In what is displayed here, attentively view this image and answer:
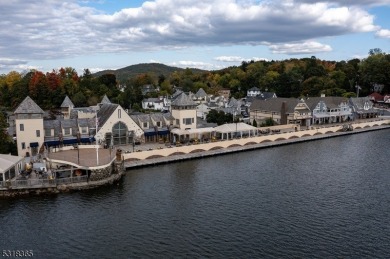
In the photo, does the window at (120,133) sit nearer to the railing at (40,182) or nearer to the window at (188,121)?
the window at (188,121)

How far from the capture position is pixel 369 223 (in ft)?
96.0

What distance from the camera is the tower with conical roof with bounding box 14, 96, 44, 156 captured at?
48.7 metres

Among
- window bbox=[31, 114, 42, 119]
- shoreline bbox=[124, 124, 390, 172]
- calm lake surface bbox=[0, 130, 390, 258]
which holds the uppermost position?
window bbox=[31, 114, 42, 119]

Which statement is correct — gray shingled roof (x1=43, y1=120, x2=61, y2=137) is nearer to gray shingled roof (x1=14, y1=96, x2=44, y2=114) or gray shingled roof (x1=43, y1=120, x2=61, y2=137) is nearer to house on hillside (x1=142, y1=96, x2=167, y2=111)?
gray shingled roof (x1=14, y1=96, x2=44, y2=114)

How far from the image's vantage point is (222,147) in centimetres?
5631

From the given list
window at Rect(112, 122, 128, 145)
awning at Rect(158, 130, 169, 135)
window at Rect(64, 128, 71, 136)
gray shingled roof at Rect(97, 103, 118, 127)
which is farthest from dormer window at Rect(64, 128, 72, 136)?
awning at Rect(158, 130, 169, 135)

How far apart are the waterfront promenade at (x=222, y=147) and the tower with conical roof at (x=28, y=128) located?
13.0 meters

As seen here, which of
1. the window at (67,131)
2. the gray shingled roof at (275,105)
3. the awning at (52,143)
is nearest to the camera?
the awning at (52,143)

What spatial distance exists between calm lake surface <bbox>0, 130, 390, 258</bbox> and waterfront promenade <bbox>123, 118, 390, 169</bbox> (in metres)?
2.63

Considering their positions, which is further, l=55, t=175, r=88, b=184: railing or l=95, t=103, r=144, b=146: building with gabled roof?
l=95, t=103, r=144, b=146: building with gabled roof

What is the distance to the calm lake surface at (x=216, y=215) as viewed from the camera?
25.5 m

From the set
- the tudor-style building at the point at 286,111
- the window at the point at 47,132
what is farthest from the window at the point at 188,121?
the tudor-style building at the point at 286,111

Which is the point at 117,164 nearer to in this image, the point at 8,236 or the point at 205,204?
the point at 205,204

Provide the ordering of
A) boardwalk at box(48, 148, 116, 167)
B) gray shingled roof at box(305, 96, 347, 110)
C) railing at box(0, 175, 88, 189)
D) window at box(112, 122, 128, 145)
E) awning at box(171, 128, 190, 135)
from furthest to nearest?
gray shingled roof at box(305, 96, 347, 110), awning at box(171, 128, 190, 135), window at box(112, 122, 128, 145), boardwalk at box(48, 148, 116, 167), railing at box(0, 175, 88, 189)
